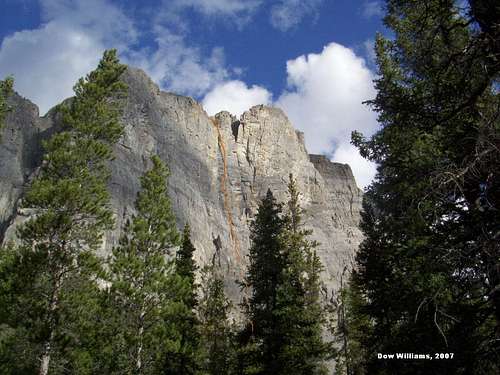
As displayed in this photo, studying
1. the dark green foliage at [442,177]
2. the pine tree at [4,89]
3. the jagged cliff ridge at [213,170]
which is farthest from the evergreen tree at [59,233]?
the jagged cliff ridge at [213,170]

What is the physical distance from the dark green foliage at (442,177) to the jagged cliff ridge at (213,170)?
47501 mm

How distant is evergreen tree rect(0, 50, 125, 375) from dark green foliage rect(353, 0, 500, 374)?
10.2m

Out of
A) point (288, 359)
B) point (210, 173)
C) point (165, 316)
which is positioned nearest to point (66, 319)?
point (165, 316)

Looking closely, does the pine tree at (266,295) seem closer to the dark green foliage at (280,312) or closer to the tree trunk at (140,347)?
the dark green foliage at (280,312)

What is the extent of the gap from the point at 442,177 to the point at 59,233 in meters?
14.6

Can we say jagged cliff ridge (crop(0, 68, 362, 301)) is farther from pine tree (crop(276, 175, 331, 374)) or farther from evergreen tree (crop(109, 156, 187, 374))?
pine tree (crop(276, 175, 331, 374))

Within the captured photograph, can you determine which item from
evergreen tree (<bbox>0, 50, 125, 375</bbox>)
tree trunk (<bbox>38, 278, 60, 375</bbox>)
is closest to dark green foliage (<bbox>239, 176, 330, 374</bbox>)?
evergreen tree (<bbox>0, 50, 125, 375</bbox>)

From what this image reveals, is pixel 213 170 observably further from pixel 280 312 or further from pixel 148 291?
pixel 280 312

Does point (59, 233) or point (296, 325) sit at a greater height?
point (59, 233)

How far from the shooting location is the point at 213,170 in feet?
270

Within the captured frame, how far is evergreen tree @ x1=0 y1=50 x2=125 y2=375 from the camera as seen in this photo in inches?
567

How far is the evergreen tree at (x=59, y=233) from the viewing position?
14.4m

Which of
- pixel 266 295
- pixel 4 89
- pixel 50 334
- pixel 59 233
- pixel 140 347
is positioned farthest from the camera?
pixel 266 295

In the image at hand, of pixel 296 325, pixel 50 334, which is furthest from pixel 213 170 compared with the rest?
pixel 50 334
